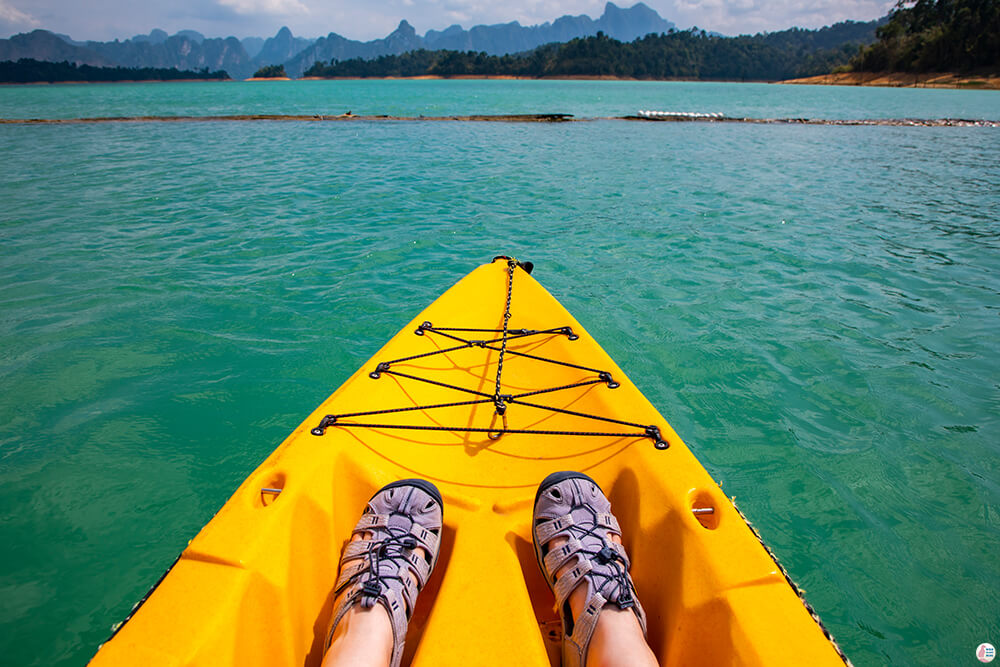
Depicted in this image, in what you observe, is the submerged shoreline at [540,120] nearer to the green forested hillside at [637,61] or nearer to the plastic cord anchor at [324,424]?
the plastic cord anchor at [324,424]

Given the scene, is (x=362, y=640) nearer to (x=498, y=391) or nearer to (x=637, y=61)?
(x=498, y=391)

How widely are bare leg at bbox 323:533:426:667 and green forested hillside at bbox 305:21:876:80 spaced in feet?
390

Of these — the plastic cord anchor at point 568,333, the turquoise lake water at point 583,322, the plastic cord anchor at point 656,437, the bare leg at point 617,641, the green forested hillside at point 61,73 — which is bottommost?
the turquoise lake water at point 583,322

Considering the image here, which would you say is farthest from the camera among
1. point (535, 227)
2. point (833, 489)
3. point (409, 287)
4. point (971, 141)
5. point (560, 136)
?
point (560, 136)

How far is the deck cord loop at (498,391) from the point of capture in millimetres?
2357

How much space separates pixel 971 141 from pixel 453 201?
1898 cm

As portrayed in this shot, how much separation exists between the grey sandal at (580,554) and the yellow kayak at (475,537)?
112 millimetres

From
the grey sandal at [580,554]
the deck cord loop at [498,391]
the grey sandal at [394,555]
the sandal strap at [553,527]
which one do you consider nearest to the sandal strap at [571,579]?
the grey sandal at [580,554]

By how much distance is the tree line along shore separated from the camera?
164ft

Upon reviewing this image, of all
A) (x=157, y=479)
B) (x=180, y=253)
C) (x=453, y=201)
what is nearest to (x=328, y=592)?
(x=157, y=479)

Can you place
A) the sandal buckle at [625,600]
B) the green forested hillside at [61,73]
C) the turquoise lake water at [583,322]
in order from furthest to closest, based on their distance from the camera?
the green forested hillside at [61,73] < the turquoise lake water at [583,322] < the sandal buckle at [625,600]

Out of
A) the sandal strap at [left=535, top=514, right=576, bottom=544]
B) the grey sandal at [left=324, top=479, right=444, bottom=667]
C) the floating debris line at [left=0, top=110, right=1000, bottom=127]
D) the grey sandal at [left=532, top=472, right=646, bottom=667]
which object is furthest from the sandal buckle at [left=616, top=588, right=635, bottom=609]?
the floating debris line at [left=0, top=110, right=1000, bottom=127]

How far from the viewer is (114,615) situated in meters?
2.52

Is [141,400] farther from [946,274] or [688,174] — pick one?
[688,174]
